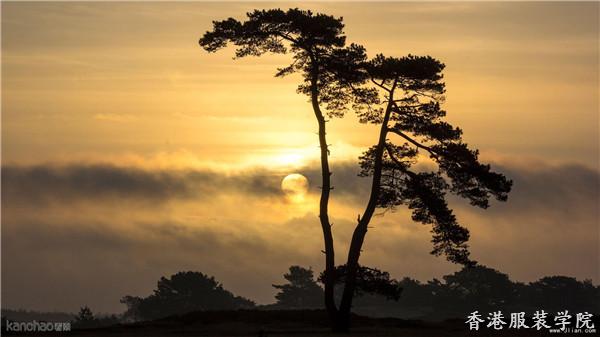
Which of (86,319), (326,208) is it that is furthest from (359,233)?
(86,319)

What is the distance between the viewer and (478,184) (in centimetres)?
5250

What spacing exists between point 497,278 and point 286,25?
334 ft

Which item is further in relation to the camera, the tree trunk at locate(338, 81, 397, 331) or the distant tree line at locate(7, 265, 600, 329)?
the distant tree line at locate(7, 265, 600, 329)

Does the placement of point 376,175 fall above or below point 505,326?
above

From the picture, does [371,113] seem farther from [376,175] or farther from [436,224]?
[436,224]

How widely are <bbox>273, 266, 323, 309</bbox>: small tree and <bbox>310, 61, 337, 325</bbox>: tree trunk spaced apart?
96.5m

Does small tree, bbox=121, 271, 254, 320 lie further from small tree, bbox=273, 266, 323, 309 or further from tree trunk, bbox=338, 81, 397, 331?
tree trunk, bbox=338, 81, 397, 331

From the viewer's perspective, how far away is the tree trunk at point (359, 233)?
Result: 51.5m

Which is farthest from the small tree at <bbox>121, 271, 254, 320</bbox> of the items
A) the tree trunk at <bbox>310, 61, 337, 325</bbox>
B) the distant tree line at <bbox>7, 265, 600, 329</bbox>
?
the tree trunk at <bbox>310, 61, 337, 325</bbox>

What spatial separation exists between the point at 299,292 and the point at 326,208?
99.6 m

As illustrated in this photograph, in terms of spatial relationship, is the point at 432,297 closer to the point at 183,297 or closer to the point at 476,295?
the point at 476,295

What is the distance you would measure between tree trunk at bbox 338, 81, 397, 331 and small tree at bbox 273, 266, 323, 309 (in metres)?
96.5

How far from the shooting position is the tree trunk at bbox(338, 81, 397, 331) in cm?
5147

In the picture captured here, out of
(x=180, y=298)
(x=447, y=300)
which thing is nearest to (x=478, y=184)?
(x=180, y=298)
